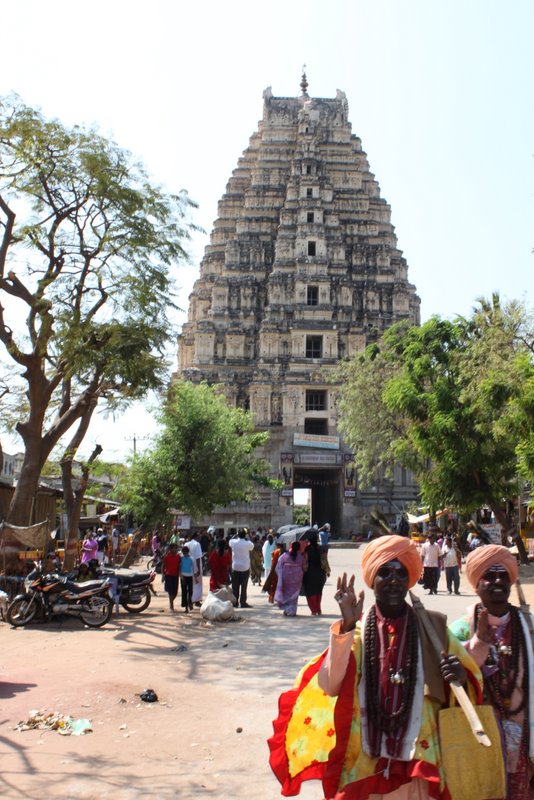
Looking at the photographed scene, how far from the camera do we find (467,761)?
127 inches

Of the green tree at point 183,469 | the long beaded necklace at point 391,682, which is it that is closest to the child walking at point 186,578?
the green tree at point 183,469

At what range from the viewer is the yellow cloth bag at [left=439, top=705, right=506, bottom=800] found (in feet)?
10.5

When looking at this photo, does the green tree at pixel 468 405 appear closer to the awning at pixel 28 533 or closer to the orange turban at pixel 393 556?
the awning at pixel 28 533

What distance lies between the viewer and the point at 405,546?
3570 millimetres

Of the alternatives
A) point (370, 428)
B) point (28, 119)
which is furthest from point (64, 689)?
point (370, 428)

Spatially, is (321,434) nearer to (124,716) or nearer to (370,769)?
(124,716)

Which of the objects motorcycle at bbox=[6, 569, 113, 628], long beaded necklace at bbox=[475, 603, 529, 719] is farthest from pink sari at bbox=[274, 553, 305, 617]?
long beaded necklace at bbox=[475, 603, 529, 719]

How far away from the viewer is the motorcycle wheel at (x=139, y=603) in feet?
45.8

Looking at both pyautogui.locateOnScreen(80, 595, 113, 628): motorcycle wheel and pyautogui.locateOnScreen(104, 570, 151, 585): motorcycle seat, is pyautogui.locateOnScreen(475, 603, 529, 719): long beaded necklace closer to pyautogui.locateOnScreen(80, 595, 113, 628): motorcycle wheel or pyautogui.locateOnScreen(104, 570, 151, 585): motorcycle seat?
pyautogui.locateOnScreen(80, 595, 113, 628): motorcycle wheel

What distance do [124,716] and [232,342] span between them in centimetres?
3744

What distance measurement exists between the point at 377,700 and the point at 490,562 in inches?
37.1

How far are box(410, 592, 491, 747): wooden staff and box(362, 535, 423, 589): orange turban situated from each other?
0.14m

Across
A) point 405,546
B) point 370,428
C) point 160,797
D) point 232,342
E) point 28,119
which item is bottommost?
point 160,797

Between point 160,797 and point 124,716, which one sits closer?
point 160,797
